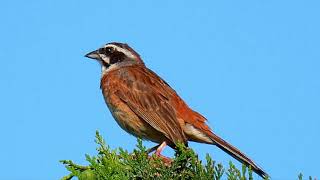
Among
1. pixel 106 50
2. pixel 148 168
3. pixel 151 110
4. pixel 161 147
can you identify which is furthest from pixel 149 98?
pixel 148 168

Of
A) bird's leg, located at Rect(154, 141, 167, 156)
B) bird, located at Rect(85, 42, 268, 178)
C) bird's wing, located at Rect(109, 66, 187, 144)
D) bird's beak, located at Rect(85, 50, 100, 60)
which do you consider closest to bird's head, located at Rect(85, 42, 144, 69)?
bird's beak, located at Rect(85, 50, 100, 60)

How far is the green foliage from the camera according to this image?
464 cm

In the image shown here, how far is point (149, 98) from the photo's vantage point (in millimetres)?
7922

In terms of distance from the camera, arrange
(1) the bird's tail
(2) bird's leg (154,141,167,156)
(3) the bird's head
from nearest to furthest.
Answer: (1) the bird's tail, (2) bird's leg (154,141,167,156), (3) the bird's head

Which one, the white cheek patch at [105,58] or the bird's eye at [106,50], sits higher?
the bird's eye at [106,50]

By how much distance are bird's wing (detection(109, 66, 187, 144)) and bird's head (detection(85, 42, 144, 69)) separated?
43cm

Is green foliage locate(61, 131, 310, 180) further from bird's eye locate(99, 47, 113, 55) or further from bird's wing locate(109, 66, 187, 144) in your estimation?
bird's eye locate(99, 47, 113, 55)

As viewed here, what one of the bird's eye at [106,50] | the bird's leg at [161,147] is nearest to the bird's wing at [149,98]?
the bird's leg at [161,147]

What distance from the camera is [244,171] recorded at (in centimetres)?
456

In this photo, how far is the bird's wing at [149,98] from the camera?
7.52m

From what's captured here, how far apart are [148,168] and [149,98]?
316 centimetres

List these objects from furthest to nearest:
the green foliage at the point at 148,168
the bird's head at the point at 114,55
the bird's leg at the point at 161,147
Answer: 1. the bird's head at the point at 114,55
2. the bird's leg at the point at 161,147
3. the green foliage at the point at 148,168

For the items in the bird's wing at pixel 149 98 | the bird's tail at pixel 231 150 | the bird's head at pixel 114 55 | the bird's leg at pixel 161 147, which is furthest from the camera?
the bird's head at pixel 114 55

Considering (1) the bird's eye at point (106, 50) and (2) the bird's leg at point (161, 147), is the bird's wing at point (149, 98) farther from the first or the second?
(1) the bird's eye at point (106, 50)
